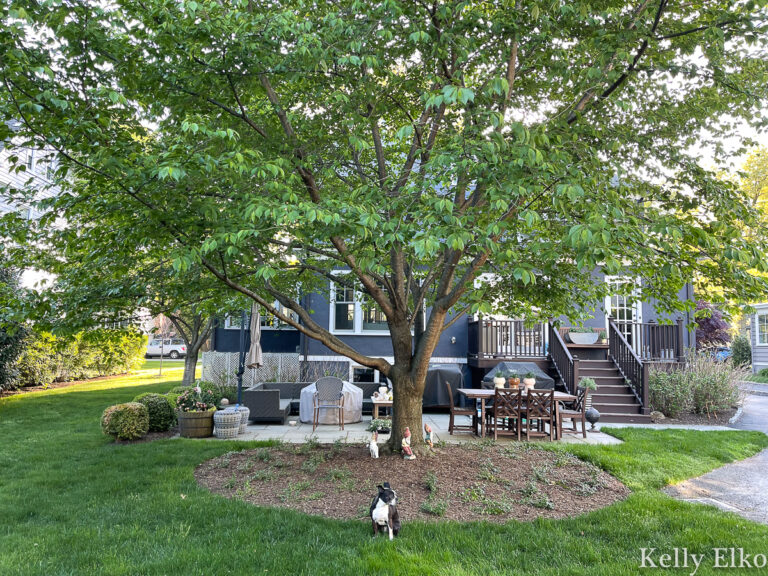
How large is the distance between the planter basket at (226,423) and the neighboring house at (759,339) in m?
25.0

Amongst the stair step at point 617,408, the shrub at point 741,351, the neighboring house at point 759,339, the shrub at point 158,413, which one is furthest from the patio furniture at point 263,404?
the shrub at point 741,351

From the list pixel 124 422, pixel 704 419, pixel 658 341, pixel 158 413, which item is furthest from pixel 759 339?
pixel 124 422

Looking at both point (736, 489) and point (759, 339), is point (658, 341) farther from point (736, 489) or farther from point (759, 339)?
point (759, 339)

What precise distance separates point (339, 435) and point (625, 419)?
6.25m

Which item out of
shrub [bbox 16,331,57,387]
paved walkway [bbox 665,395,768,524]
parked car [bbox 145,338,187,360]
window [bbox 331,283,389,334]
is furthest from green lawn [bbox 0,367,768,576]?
parked car [bbox 145,338,187,360]

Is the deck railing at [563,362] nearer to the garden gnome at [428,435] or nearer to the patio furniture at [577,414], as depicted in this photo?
the patio furniture at [577,414]

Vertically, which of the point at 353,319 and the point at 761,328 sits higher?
the point at 353,319

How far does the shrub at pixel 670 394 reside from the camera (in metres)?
11.4

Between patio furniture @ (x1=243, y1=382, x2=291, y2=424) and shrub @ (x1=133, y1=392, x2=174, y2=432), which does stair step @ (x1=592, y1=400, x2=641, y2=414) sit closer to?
patio furniture @ (x1=243, y1=382, x2=291, y2=424)

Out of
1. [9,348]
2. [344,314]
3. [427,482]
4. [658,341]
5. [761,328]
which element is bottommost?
[427,482]

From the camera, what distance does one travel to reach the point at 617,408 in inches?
445

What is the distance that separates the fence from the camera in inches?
547

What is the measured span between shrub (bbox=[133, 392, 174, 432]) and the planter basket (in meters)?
1.22

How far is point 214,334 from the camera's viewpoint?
15297 mm
